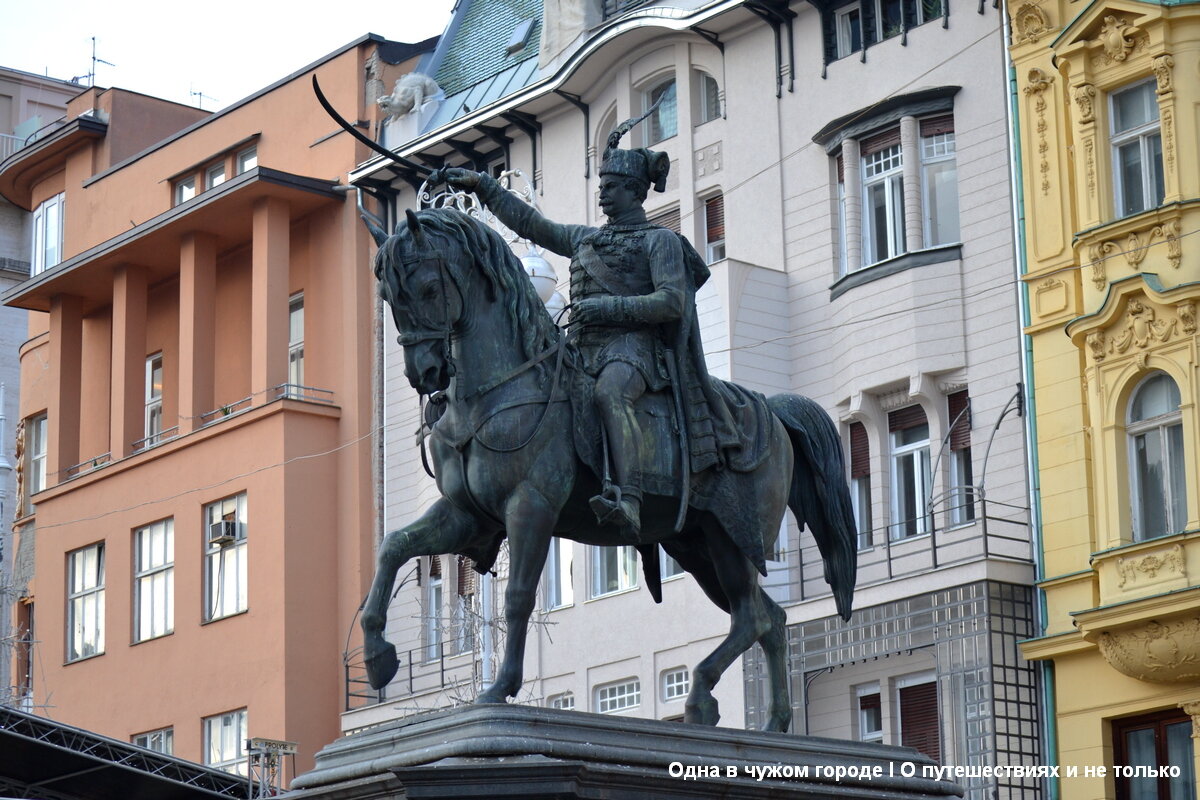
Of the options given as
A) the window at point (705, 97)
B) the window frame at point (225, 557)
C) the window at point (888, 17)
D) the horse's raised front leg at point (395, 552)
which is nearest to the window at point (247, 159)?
the window frame at point (225, 557)

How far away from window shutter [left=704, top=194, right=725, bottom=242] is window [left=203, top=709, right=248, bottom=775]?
12.1 meters

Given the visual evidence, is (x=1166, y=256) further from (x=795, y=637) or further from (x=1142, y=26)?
(x=795, y=637)

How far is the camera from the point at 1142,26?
96.5 ft

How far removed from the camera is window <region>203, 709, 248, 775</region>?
41375mm

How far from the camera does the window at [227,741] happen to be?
1629 inches

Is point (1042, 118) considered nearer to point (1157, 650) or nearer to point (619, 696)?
point (1157, 650)

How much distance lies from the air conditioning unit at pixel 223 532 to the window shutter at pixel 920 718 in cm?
1509

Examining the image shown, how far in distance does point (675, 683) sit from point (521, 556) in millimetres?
22601

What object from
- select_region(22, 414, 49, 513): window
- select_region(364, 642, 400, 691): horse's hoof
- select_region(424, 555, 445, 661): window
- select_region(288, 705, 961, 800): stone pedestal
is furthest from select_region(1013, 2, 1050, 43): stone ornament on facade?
select_region(22, 414, 49, 513): window

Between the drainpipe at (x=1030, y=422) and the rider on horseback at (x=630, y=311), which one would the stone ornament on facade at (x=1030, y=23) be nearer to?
the drainpipe at (x=1030, y=422)

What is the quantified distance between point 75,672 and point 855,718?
767 inches

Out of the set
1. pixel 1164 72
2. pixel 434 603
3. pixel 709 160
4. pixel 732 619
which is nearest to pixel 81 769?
pixel 434 603

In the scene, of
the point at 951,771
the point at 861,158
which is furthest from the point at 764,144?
the point at 951,771

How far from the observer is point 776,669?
547 inches
